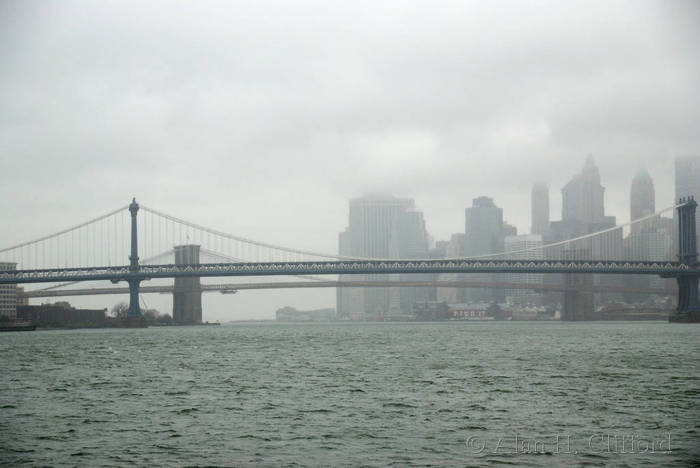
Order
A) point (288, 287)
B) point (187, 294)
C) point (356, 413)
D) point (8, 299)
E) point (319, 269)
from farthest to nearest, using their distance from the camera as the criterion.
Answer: point (187, 294)
point (8, 299)
point (288, 287)
point (319, 269)
point (356, 413)

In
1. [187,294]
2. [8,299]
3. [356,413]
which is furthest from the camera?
[187,294]

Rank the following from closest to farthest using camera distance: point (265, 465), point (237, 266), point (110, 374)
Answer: point (265, 465)
point (110, 374)
point (237, 266)

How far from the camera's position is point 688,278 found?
98.6 m

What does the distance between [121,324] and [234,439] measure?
92637 mm

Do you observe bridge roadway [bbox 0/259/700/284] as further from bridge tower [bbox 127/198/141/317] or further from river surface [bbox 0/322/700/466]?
river surface [bbox 0/322/700/466]

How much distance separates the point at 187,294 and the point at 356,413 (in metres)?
125

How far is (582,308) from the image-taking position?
152625 mm

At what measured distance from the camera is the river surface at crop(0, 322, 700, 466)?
1650 cm

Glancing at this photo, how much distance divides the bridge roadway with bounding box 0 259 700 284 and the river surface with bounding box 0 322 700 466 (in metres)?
54.3

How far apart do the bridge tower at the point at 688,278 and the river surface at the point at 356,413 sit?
65.2 meters

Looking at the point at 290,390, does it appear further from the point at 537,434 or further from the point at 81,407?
the point at 537,434

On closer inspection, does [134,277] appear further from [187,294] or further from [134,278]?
[187,294]

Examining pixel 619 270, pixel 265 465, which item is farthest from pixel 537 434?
pixel 619 270

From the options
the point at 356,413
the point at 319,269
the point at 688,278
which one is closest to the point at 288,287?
the point at 319,269
